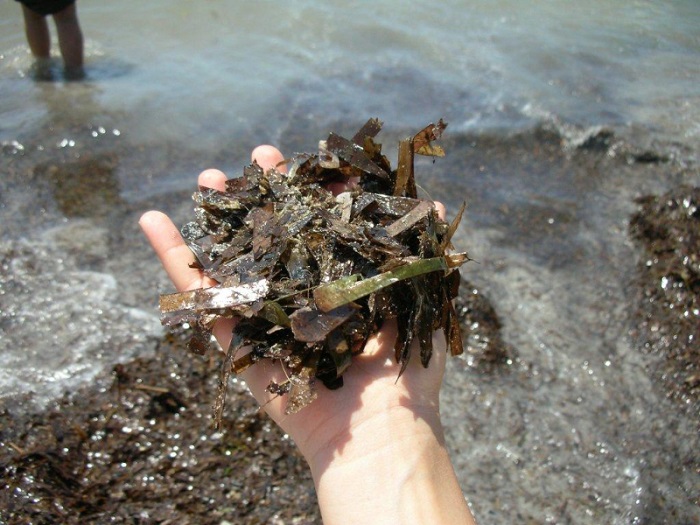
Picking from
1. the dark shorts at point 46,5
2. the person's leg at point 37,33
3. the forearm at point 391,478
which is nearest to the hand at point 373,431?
the forearm at point 391,478

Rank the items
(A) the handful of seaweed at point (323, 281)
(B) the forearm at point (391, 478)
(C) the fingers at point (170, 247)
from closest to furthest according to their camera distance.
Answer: (B) the forearm at point (391, 478)
(A) the handful of seaweed at point (323, 281)
(C) the fingers at point (170, 247)

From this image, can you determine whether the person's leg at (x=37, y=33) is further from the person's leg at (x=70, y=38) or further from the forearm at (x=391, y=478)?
the forearm at (x=391, y=478)

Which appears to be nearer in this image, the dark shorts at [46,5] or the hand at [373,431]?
the hand at [373,431]

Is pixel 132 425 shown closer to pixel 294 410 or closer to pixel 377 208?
pixel 294 410

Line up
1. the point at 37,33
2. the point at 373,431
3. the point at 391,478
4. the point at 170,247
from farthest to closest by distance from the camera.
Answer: the point at 37,33 → the point at 170,247 → the point at 373,431 → the point at 391,478

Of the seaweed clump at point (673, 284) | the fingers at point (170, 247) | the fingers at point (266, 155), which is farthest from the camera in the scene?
the seaweed clump at point (673, 284)

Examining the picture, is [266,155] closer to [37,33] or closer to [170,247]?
[170,247]

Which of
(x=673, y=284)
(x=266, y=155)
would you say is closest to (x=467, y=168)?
(x=673, y=284)
